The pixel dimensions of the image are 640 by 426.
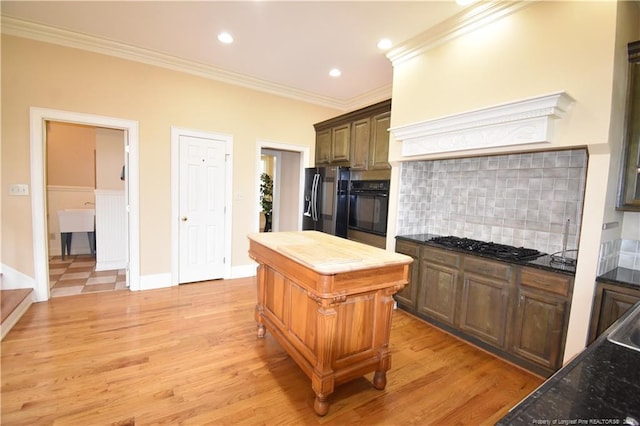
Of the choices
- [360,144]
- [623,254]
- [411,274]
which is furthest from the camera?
[360,144]

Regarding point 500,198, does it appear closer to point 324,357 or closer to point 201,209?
point 324,357

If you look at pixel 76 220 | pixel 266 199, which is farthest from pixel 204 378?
pixel 266 199

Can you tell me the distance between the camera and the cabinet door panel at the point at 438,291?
282 centimetres

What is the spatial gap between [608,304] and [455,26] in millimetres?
2574

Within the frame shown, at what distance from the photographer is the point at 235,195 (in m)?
4.37

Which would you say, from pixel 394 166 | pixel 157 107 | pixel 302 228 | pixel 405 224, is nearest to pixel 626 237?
pixel 405 224

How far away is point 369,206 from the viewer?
386 cm

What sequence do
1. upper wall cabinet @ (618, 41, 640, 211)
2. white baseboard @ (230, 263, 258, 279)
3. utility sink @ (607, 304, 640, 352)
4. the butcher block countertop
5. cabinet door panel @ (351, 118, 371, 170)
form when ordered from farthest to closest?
white baseboard @ (230, 263, 258, 279), cabinet door panel @ (351, 118, 371, 170), upper wall cabinet @ (618, 41, 640, 211), the butcher block countertop, utility sink @ (607, 304, 640, 352)

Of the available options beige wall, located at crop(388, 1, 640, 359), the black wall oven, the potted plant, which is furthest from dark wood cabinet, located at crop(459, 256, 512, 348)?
the potted plant

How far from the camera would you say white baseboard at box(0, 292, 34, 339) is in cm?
255

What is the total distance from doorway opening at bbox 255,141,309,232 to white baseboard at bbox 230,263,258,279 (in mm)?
636

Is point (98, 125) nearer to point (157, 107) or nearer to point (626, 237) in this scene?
point (157, 107)

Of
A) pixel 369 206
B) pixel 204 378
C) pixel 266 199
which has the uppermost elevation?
pixel 369 206

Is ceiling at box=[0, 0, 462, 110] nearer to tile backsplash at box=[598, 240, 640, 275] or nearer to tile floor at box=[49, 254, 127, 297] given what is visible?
tile backsplash at box=[598, 240, 640, 275]
